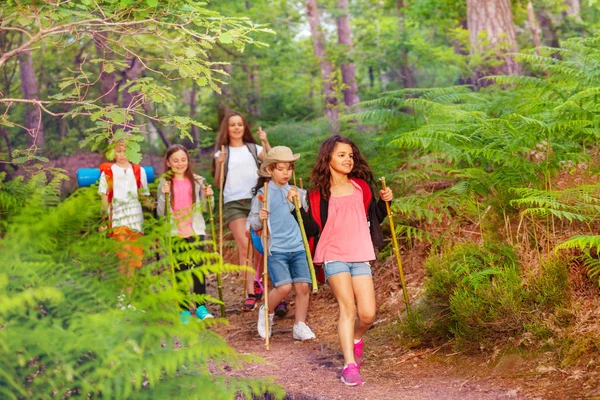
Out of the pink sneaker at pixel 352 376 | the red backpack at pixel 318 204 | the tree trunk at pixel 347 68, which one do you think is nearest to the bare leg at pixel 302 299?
the red backpack at pixel 318 204

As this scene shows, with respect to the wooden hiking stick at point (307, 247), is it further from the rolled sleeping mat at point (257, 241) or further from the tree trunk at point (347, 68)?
the tree trunk at point (347, 68)

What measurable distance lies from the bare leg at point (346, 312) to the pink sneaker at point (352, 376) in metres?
0.04

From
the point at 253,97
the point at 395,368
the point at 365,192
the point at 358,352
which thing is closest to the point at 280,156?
the point at 365,192

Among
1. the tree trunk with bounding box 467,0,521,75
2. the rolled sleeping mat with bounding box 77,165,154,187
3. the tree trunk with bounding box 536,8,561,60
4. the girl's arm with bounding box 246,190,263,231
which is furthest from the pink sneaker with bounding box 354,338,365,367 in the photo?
the tree trunk with bounding box 536,8,561,60

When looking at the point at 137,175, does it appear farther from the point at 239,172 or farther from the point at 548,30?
the point at 548,30

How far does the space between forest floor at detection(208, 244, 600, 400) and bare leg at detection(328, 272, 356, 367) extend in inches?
11.4

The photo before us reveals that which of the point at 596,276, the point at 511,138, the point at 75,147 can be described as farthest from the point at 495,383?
the point at 75,147

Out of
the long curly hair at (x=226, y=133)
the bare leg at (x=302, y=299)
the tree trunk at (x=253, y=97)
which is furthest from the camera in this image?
the tree trunk at (x=253, y=97)

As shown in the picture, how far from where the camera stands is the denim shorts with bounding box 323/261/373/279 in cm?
608

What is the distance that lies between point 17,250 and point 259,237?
5.09 metres

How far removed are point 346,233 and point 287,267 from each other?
1510 millimetres

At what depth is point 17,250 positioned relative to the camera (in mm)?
2818

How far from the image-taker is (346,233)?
621 cm

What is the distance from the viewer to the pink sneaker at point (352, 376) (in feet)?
19.1
